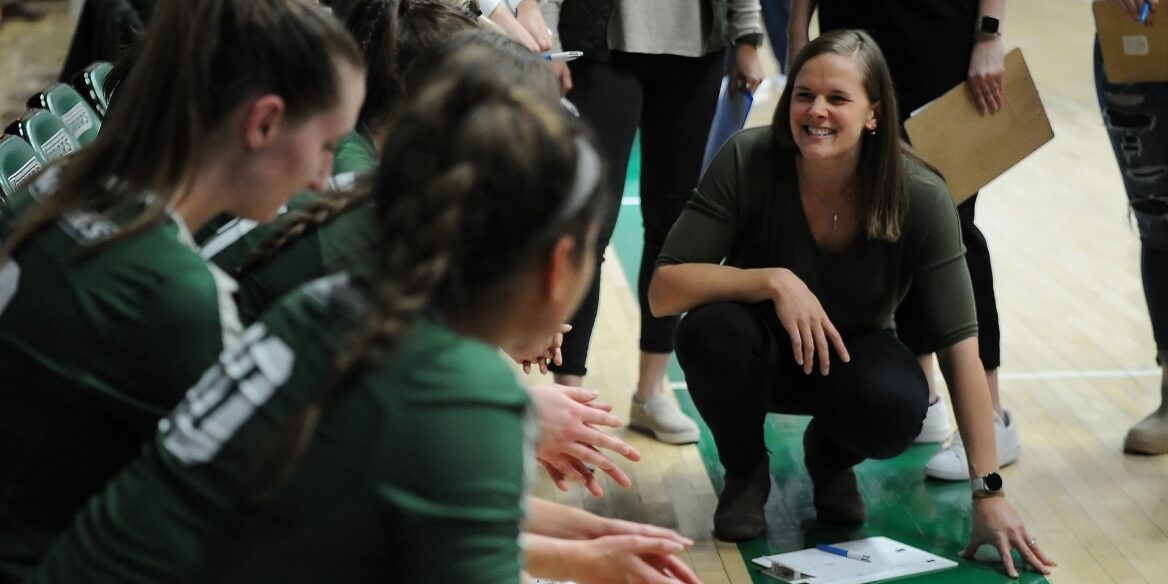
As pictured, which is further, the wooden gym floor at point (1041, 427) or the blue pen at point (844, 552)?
the wooden gym floor at point (1041, 427)

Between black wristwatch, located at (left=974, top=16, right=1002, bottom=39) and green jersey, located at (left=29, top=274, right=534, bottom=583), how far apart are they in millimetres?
2079

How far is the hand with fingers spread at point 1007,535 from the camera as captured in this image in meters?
2.52

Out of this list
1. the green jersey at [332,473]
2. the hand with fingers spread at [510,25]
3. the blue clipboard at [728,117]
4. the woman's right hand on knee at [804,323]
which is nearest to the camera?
the green jersey at [332,473]

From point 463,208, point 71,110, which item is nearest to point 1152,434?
point 71,110

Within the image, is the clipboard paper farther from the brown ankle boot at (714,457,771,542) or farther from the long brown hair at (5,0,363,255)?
the long brown hair at (5,0,363,255)

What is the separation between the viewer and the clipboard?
296 centimetres

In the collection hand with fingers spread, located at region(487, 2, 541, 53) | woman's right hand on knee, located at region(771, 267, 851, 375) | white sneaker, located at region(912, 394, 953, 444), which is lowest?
white sneaker, located at region(912, 394, 953, 444)

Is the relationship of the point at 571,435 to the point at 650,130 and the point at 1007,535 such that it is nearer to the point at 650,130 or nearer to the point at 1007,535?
the point at 1007,535

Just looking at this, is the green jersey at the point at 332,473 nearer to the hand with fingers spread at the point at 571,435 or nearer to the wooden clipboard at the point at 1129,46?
the hand with fingers spread at the point at 571,435

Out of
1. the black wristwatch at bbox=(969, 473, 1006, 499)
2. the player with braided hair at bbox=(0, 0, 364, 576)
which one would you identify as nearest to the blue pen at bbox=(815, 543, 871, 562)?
the black wristwatch at bbox=(969, 473, 1006, 499)

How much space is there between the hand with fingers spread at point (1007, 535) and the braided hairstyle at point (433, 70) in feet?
3.80

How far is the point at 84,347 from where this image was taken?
1294 millimetres

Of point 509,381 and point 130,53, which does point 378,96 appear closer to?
point 130,53

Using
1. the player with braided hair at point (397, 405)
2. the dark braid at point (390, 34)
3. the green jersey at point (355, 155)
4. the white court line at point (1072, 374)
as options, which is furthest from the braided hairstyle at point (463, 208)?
the white court line at point (1072, 374)
